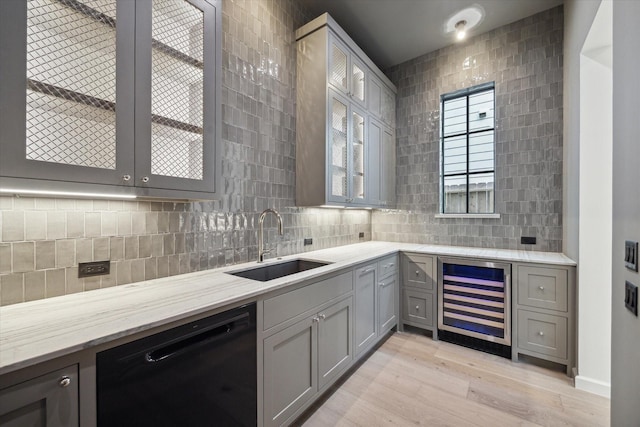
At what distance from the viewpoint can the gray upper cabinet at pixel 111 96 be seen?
0.96m

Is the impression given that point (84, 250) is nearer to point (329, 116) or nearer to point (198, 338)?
point (198, 338)

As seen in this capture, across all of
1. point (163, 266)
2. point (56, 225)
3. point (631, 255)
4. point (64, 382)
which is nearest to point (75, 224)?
point (56, 225)

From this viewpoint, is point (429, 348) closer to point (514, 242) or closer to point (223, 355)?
point (514, 242)

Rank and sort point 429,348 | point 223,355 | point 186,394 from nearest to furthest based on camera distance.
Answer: point 186,394 < point 223,355 < point 429,348

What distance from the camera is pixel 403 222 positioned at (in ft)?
12.3

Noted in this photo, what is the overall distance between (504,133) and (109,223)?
3775mm

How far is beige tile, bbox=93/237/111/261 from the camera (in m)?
1.40

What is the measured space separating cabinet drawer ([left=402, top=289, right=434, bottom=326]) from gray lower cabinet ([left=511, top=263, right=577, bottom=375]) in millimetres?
745

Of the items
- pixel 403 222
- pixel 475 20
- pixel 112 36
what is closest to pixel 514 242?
pixel 403 222

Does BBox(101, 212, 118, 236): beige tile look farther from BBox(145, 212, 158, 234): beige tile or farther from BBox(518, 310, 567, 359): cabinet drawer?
BBox(518, 310, 567, 359): cabinet drawer

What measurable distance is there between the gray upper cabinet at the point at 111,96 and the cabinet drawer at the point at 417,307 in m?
2.45

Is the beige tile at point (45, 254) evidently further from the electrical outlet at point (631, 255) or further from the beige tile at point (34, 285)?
the electrical outlet at point (631, 255)

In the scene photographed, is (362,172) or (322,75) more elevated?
→ (322,75)

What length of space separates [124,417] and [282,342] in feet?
2.56
